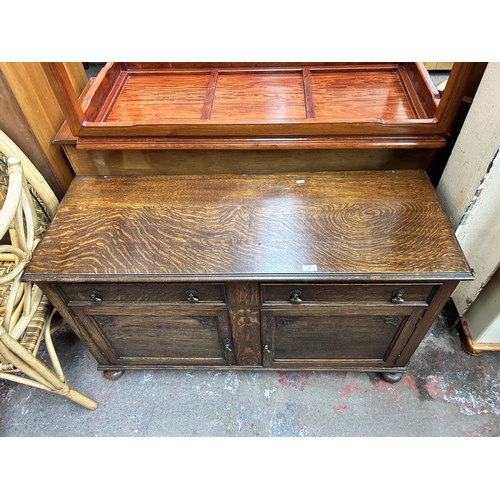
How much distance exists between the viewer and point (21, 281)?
0.98 metres

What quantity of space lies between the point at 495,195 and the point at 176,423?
1298mm

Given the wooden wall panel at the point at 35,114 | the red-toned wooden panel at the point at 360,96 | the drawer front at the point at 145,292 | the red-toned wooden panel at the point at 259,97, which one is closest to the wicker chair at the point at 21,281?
the wooden wall panel at the point at 35,114

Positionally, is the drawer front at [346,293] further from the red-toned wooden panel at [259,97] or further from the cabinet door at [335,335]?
the red-toned wooden panel at [259,97]

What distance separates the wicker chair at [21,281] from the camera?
0.96 meters

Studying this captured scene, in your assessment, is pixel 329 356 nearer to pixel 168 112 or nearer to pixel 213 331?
pixel 213 331

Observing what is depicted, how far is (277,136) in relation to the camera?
1091 millimetres

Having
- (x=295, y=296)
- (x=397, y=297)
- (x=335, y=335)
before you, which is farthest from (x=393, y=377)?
(x=295, y=296)

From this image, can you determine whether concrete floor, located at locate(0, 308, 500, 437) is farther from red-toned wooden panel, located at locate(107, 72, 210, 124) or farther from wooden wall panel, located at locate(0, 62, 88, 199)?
red-toned wooden panel, located at locate(107, 72, 210, 124)

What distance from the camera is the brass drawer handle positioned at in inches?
38.4

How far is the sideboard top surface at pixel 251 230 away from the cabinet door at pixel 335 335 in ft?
0.56

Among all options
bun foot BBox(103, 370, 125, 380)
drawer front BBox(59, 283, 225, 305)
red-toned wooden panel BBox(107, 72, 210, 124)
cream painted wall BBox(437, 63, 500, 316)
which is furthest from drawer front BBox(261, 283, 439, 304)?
bun foot BBox(103, 370, 125, 380)

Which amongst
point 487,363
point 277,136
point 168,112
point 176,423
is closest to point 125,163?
point 168,112

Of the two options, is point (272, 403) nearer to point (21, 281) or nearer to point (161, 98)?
point (21, 281)

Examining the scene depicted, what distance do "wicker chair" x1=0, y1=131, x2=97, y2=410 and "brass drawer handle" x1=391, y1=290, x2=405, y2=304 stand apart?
102cm
